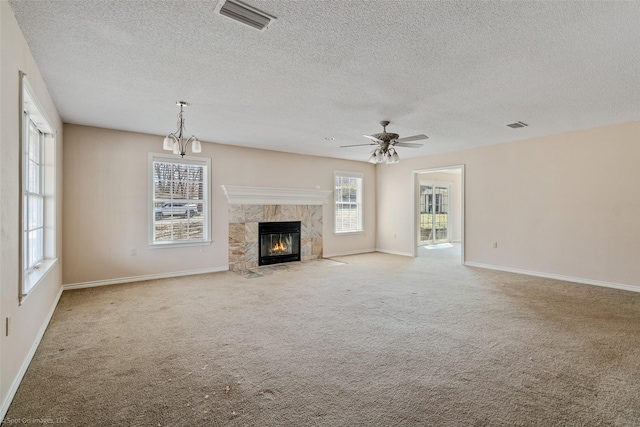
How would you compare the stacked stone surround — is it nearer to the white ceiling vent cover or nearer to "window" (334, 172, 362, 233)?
"window" (334, 172, 362, 233)

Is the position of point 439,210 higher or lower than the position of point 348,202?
lower

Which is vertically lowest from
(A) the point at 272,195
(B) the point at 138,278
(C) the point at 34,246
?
(B) the point at 138,278

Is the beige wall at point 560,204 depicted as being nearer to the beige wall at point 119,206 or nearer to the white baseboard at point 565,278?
the white baseboard at point 565,278

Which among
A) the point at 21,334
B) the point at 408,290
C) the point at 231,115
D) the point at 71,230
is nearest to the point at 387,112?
the point at 231,115

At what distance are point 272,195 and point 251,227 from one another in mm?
815

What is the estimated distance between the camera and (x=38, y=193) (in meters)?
3.60

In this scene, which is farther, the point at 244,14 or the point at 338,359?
the point at 338,359

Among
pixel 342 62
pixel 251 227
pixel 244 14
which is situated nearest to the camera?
pixel 244 14

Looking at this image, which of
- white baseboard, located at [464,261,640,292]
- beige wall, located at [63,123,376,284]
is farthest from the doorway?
beige wall, located at [63,123,376,284]

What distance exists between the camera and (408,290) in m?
4.73

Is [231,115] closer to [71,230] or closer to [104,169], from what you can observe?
[104,169]

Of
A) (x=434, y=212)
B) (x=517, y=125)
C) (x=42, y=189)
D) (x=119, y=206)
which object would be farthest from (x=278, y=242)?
(x=434, y=212)

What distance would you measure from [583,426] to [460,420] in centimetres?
67

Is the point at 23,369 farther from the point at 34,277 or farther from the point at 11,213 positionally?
the point at 11,213
